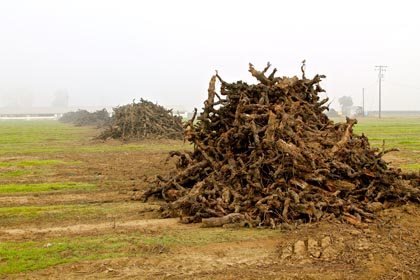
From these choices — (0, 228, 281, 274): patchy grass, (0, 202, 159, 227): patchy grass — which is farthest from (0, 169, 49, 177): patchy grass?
(0, 228, 281, 274): patchy grass

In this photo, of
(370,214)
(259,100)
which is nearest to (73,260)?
(370,214)

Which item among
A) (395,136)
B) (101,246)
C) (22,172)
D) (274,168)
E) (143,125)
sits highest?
(143,125)

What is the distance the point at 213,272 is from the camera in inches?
233

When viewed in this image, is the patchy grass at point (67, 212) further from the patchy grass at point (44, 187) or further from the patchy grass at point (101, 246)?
the patchy grass at point (44, 187)

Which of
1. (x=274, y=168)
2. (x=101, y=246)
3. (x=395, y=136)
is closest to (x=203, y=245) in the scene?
(x=101, y=246)

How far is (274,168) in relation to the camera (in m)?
8.81

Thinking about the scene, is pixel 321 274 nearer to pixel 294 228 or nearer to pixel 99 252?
pixel 294 228

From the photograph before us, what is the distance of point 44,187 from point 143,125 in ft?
56.0

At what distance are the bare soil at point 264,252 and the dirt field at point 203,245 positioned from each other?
1 cm

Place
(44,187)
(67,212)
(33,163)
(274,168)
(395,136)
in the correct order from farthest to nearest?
(395,136) → (33,163) → (44,187) → (67,212) → (274,168)

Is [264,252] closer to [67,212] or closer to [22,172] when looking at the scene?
[67,212]

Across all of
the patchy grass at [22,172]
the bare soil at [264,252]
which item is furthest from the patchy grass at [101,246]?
the patchy grass at [22,172]

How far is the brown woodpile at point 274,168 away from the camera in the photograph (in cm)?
812

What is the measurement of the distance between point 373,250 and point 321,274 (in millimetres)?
1230
